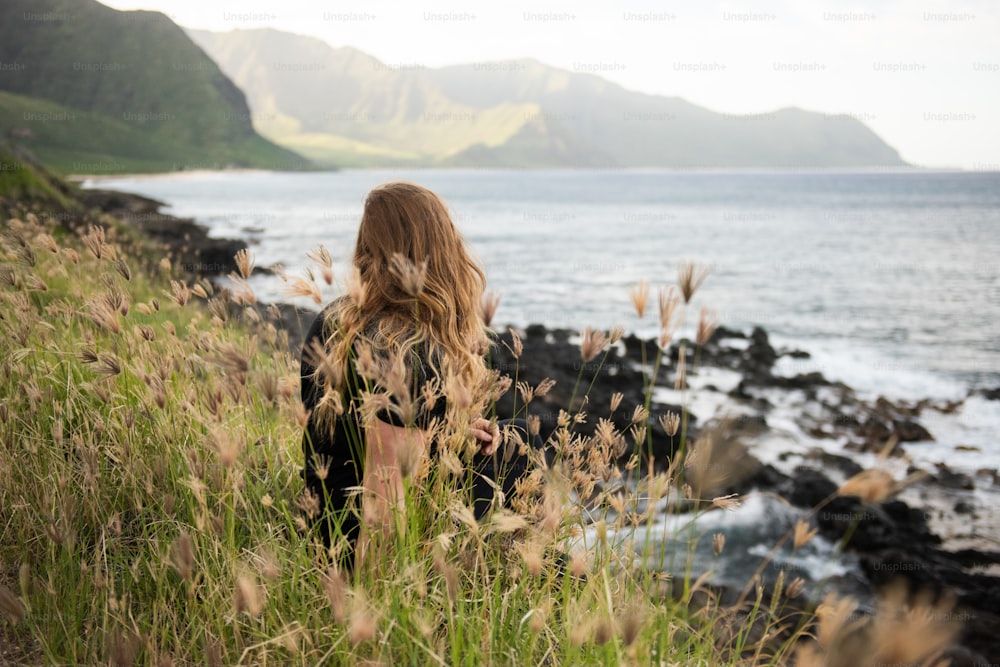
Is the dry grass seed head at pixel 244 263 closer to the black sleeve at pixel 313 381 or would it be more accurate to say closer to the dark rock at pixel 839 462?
the black sleeve at pixel 313 381

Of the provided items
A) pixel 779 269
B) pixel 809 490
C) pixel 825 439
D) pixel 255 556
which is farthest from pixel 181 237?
pixel 255 556

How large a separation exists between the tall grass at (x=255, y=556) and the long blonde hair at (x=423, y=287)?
433mm

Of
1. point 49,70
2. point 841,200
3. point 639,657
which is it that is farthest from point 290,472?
point 49,70

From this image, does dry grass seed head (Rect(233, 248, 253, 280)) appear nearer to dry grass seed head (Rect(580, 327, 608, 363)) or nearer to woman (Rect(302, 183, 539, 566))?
woman (Rect(302, 183, 539, 566))

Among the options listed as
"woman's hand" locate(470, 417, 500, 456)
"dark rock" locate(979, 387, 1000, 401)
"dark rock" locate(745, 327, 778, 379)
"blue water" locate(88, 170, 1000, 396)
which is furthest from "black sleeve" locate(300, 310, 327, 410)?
"dark rock" locate(979, 387, 1000, 401)

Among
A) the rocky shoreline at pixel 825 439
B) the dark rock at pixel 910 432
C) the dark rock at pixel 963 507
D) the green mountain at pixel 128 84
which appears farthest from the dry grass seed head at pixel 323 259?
the green mountain at pixel 128 84

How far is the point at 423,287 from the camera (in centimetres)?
283

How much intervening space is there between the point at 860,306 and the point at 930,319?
2.50 metres

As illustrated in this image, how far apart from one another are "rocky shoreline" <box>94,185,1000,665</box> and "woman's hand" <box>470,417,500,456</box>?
538 mm

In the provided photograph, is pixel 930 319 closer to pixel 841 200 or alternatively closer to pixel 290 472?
pixel 290 472

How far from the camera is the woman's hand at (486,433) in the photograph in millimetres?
2507

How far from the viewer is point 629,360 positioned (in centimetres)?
1622

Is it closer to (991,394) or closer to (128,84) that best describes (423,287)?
(991,394)

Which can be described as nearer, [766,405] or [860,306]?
[766,405]
